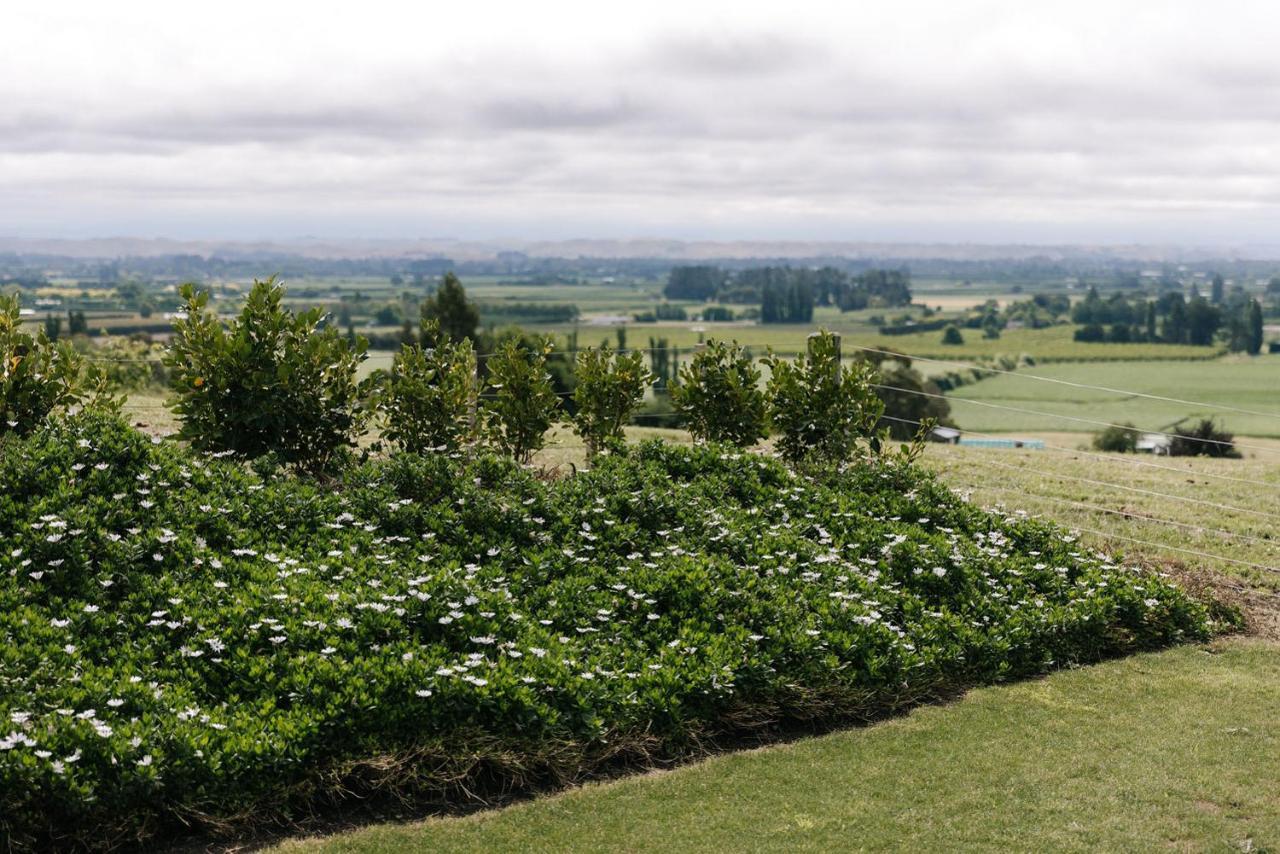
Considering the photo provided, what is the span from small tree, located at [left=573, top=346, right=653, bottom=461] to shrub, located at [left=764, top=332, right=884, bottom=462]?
4.49 ft

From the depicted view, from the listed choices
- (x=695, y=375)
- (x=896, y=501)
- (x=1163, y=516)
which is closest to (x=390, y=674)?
(x=896, y=501)

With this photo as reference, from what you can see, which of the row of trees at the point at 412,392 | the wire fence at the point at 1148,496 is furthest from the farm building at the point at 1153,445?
the row of trees at the point at 412,392

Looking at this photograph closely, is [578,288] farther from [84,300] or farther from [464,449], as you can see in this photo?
[464,449]

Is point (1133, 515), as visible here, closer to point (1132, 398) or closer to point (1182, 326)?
point (1132, 398)

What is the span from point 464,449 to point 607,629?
11.3ft

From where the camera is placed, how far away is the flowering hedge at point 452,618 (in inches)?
225

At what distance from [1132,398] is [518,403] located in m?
66.4

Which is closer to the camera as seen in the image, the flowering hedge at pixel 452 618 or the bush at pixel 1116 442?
the flowering hedge at pixel 452 618

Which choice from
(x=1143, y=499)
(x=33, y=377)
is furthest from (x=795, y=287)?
(x=33, y=377)

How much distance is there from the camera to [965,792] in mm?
5918

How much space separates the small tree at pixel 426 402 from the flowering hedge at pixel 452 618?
46.9 inches

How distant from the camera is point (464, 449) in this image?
10.3 m

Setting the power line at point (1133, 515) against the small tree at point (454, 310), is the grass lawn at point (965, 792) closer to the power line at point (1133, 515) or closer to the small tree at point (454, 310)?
the power line at point (1133, 515)

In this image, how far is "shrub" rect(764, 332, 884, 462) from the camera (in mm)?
11039
